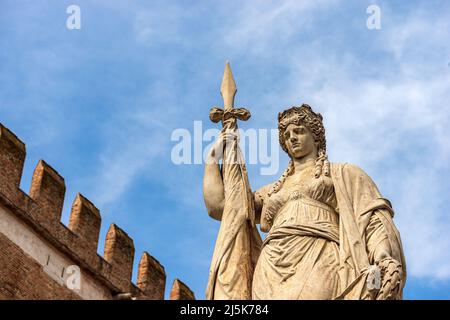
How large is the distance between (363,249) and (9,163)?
18.1 meters

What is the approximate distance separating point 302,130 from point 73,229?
1849 cm

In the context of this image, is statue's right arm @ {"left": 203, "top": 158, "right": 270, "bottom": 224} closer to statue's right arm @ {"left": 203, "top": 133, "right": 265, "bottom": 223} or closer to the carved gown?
statue's right arm @ {"left": 203, "top": 133, "right": 265, "bottom": 223}

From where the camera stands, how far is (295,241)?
8.70 metres

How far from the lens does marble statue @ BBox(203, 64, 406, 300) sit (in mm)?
8344

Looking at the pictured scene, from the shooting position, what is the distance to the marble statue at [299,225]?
8.34 metres

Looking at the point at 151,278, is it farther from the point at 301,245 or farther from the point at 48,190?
the point at 301,245

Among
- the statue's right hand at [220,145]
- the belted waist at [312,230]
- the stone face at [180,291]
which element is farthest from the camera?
the stone face at [180,291]

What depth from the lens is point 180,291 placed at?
92.6 feet

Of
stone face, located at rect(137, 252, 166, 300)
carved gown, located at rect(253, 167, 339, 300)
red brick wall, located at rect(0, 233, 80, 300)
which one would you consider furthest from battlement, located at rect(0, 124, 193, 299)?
carved gown, located at rect(253, 167, 339, 300)

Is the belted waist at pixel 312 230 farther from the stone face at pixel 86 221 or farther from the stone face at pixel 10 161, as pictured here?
the stone face at pixel 86 221

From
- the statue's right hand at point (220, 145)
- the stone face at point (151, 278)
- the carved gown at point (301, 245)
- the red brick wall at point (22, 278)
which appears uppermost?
the stone face at point (151, 278)

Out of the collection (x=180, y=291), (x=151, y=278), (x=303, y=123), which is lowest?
(x=303, y=123)

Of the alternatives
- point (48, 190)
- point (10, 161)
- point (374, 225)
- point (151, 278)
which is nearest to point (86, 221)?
point (48, 190)

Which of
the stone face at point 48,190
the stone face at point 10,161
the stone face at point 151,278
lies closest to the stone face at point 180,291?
the stone face at point 151,278
